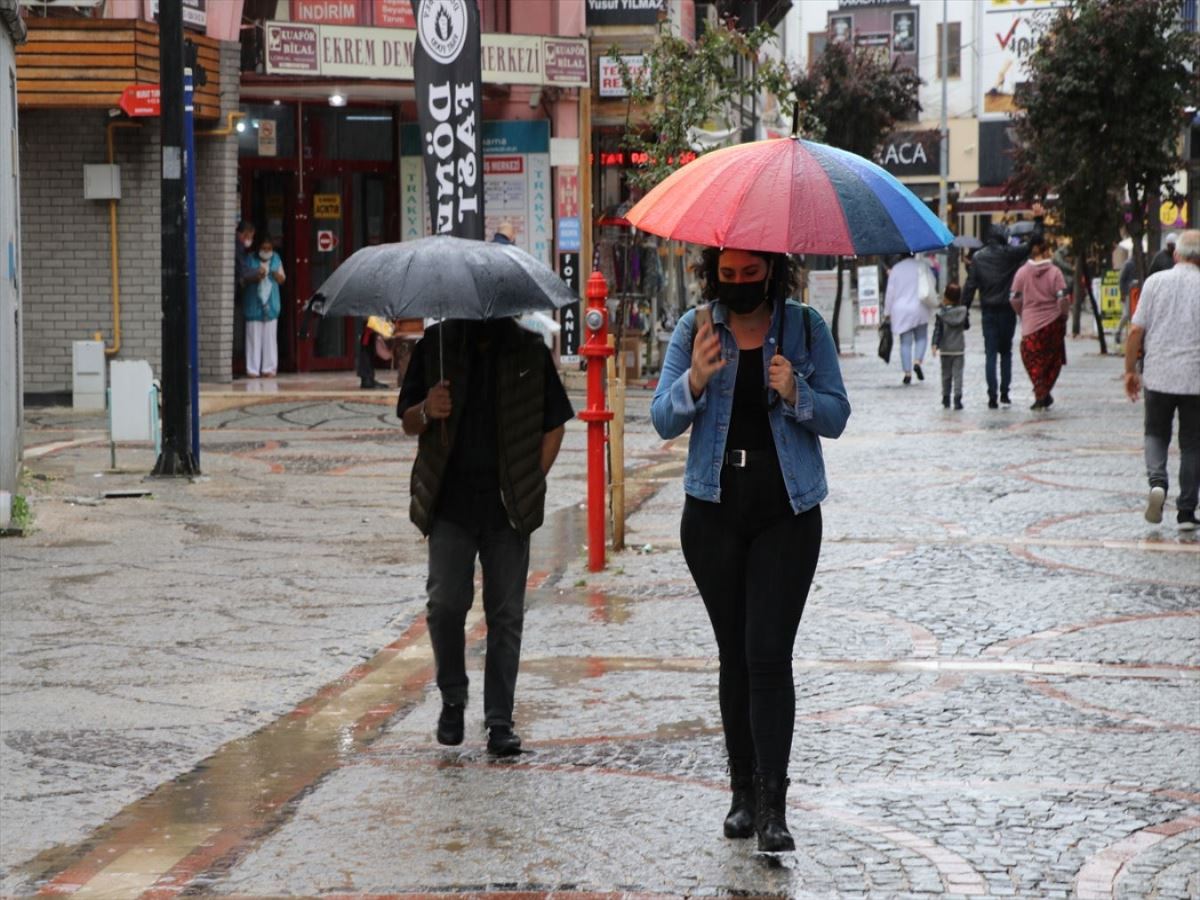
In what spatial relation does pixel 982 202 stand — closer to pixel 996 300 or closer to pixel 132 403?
pixel 996 300

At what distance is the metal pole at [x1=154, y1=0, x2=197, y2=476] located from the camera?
1488 cm

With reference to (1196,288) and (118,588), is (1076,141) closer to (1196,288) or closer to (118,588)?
(1196,288)

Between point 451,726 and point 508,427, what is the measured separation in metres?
1.10

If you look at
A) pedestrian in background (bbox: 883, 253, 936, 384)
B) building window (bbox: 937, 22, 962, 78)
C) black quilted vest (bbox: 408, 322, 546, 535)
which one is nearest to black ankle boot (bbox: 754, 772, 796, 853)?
black quilted vest (bbox: 408, 322, 546, 535)

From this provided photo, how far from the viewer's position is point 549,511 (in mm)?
13508

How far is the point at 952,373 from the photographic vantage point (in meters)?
21.7

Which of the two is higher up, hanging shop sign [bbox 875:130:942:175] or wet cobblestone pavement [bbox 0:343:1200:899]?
hanging shop sign [bbox 875:130:942:175]

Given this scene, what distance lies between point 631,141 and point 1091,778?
18.9 m

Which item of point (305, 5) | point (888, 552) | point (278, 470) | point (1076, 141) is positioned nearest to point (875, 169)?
point (888, 552)

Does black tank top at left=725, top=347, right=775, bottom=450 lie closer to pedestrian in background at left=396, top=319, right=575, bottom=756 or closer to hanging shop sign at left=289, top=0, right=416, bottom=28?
pedestrian in background at left=396, top=319, right=575, bottom=756

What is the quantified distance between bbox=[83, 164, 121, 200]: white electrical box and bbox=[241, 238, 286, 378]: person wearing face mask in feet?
10.2

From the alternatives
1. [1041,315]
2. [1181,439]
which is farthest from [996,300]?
[1181,439]

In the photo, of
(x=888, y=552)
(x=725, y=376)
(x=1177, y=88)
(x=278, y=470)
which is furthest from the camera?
(x=1177, y=88)

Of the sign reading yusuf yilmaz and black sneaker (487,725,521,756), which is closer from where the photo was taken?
black sneaker (487,725,521,756)
